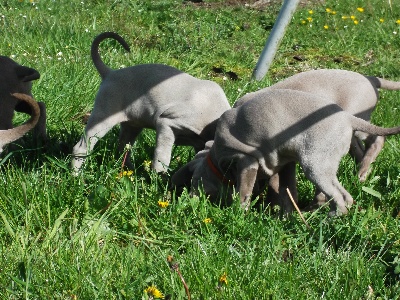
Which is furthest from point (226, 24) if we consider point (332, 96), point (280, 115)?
point (280, 115)

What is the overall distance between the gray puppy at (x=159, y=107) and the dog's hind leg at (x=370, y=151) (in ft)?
3.80

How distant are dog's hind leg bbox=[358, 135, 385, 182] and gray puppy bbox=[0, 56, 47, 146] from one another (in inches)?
101

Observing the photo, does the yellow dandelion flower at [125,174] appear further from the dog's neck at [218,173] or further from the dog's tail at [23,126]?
the dog's tail at [23,126]

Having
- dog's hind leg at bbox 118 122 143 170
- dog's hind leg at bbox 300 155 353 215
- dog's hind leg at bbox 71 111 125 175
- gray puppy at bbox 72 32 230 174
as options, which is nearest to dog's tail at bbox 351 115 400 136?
dog's hind leg at bbox 300 155 353 215

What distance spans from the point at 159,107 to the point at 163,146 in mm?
302

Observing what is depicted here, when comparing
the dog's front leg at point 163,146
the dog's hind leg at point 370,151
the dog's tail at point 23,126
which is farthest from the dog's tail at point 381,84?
the dog's tail at point 23,126

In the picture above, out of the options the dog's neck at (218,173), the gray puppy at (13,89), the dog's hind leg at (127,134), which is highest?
the gray puppy at (13,89)

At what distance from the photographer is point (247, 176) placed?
4.96 meters

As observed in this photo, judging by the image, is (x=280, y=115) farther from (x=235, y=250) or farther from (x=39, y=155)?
(x=39, y=155)

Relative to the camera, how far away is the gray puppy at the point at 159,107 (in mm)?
5613

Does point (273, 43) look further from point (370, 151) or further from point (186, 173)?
point (186, 173)

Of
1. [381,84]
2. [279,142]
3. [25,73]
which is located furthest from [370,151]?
[25,73]

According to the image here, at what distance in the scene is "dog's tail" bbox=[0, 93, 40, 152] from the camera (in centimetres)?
468

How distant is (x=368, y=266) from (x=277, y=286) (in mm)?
638
